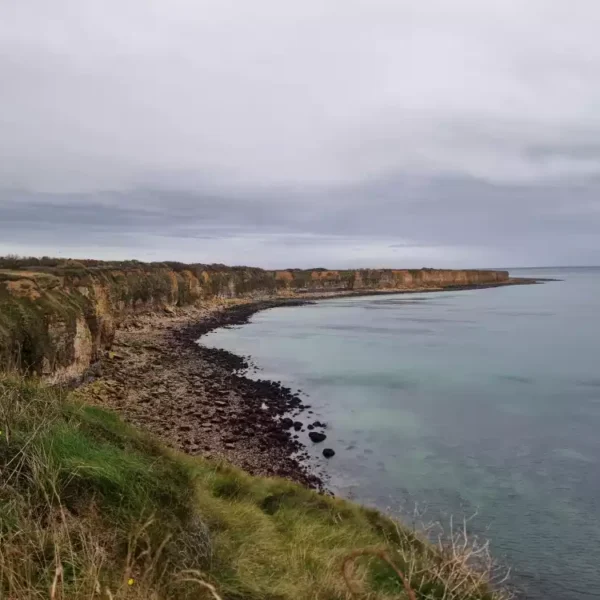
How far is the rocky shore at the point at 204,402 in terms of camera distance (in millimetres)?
16516

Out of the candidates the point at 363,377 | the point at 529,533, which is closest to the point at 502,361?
the point at 363,377

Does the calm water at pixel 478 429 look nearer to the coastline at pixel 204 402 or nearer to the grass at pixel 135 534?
the coastline at pixel 204 402

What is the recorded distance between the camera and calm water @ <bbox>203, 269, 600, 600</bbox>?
11.8 metres

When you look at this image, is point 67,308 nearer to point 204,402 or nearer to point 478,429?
point 204,402

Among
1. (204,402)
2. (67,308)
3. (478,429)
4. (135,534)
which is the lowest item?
(478,429)

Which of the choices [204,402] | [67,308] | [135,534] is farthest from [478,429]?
[135,534]

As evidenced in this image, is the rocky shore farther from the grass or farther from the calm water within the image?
the grass

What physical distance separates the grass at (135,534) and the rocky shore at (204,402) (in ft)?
22.9

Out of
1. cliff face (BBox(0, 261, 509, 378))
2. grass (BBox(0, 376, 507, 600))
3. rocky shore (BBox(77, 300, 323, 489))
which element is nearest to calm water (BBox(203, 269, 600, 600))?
rocky shore (BBox(77, 300, 323, 489))

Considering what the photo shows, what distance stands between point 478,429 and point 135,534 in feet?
60.9

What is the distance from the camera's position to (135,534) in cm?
370

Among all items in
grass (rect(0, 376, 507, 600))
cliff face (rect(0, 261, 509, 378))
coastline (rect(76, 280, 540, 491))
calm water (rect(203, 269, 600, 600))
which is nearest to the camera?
grass (rect(0, 376, 507, 600))

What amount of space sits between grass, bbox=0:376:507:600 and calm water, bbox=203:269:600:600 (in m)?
4.49

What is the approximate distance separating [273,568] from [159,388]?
1987 centimetres
